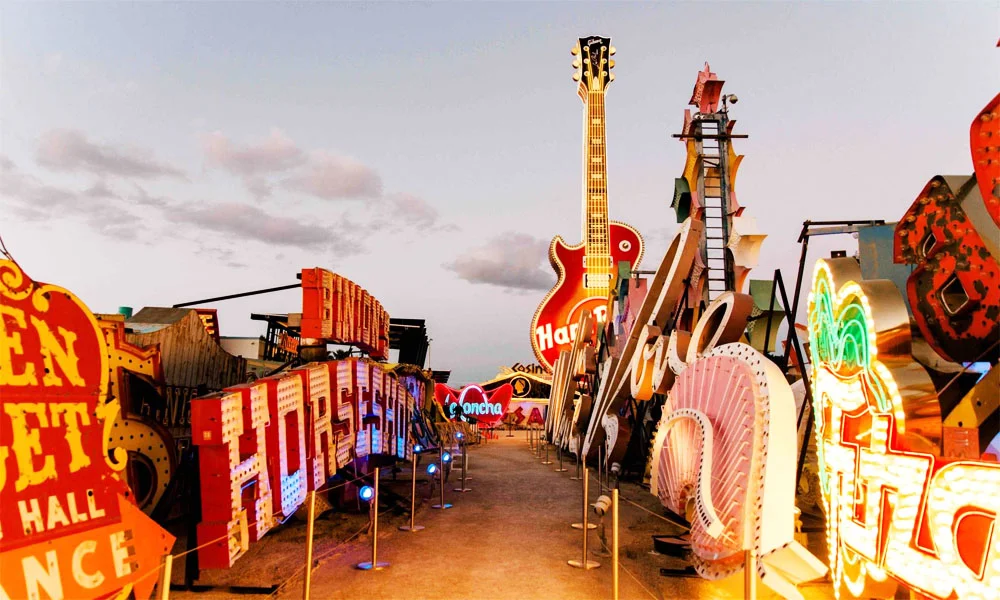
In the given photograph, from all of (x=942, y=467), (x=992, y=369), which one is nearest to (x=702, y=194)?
(x=992, y=369)

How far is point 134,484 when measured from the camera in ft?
28.6

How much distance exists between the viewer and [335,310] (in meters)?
11.5

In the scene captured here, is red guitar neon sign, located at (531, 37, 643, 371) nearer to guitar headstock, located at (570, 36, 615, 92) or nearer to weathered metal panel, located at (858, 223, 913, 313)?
guitar headstock, located at (570, 36, 615, 92)

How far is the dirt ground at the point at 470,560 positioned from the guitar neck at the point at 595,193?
75.3ft

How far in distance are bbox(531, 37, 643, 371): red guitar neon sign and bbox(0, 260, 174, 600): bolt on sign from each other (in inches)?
1222

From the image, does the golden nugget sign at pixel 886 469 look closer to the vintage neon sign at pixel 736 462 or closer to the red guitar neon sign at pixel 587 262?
the vintage neon sign at pixel 736 462

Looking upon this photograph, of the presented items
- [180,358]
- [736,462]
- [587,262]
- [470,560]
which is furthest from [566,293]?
[736,462]

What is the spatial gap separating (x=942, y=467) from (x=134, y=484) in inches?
365

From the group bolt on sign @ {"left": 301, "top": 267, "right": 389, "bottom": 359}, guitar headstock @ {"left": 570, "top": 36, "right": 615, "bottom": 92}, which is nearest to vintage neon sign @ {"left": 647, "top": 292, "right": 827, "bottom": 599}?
bolt on sign @ {"left": 301, "top": 267, "right": 389, "bottom": 359}

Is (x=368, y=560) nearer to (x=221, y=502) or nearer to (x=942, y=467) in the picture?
(x=221, y=502)

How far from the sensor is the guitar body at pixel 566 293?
36594mm

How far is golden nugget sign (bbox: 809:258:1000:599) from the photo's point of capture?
165 inches

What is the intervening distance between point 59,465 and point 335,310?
6.22 m

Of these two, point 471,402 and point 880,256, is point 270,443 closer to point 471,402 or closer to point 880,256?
point 880,256
